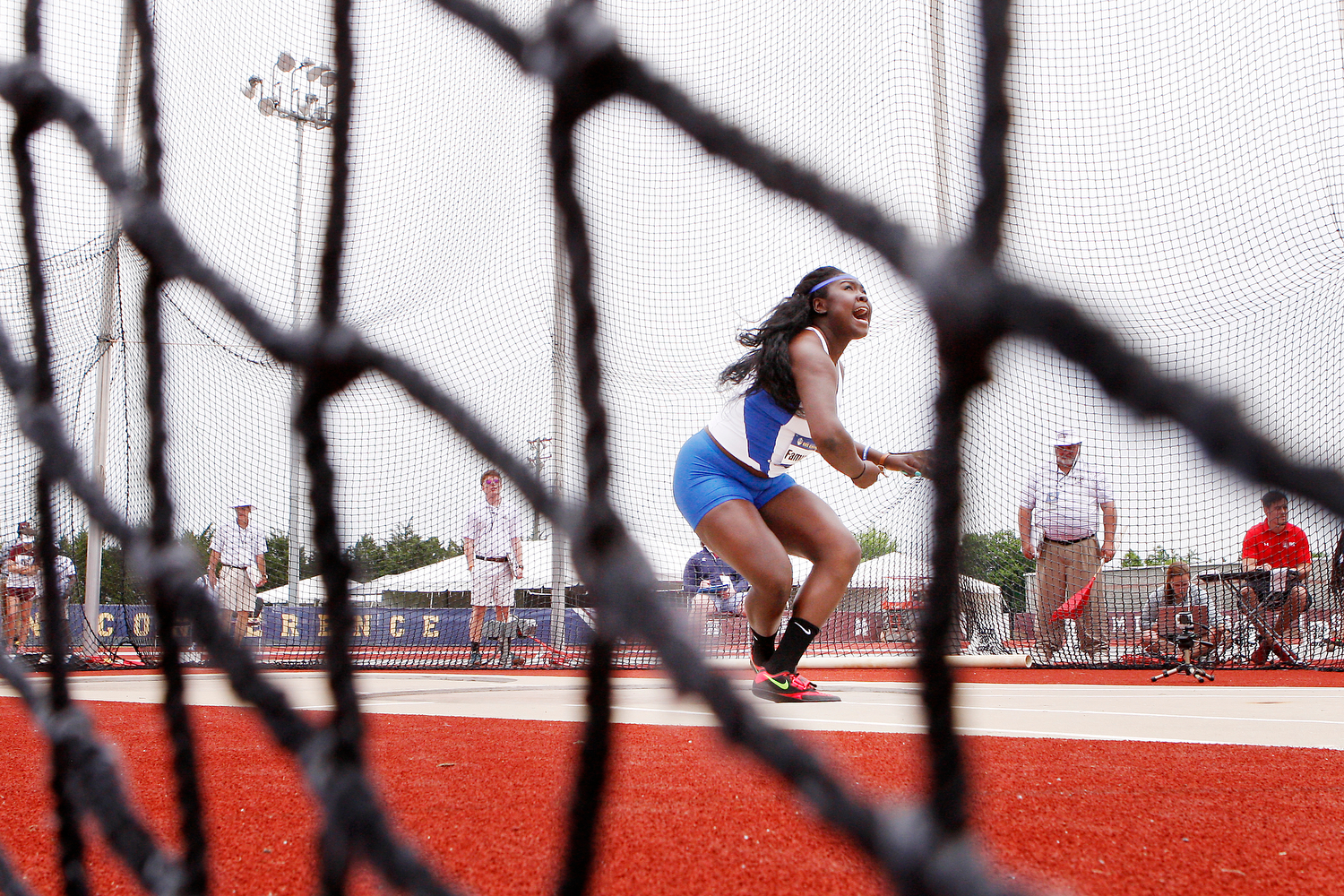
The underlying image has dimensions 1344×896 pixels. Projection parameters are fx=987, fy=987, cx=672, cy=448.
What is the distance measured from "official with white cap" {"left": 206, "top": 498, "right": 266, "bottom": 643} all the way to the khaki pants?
5.89m

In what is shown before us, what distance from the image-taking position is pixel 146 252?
692 millimetres

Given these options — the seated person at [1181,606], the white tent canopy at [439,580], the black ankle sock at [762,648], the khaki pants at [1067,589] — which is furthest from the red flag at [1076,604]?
the white tent canopy at [439,580]

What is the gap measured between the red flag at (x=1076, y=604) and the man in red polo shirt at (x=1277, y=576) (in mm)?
887

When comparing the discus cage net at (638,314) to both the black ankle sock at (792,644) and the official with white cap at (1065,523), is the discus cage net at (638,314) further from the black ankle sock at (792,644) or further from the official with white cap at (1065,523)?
the black ankle sock at (792,644)

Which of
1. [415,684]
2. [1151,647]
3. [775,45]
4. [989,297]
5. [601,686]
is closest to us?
[989,297]

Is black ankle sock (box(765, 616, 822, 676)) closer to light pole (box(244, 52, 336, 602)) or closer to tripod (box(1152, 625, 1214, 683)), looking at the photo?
light pole (box(244, 52, 336, 602))

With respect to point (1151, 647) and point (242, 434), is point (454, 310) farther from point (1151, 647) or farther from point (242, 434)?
point (1151, 647)

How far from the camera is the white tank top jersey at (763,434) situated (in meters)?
3.13

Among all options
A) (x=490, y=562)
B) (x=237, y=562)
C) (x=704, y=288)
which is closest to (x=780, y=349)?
(x=704, y=288)

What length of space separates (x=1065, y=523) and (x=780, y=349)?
12.8 feet

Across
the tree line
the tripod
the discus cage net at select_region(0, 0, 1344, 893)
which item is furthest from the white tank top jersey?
the tree line

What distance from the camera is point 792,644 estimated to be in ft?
10.4

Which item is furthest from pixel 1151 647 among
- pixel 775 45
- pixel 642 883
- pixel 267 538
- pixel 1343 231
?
pixel 267 538

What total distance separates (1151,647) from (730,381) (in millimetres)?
5212
